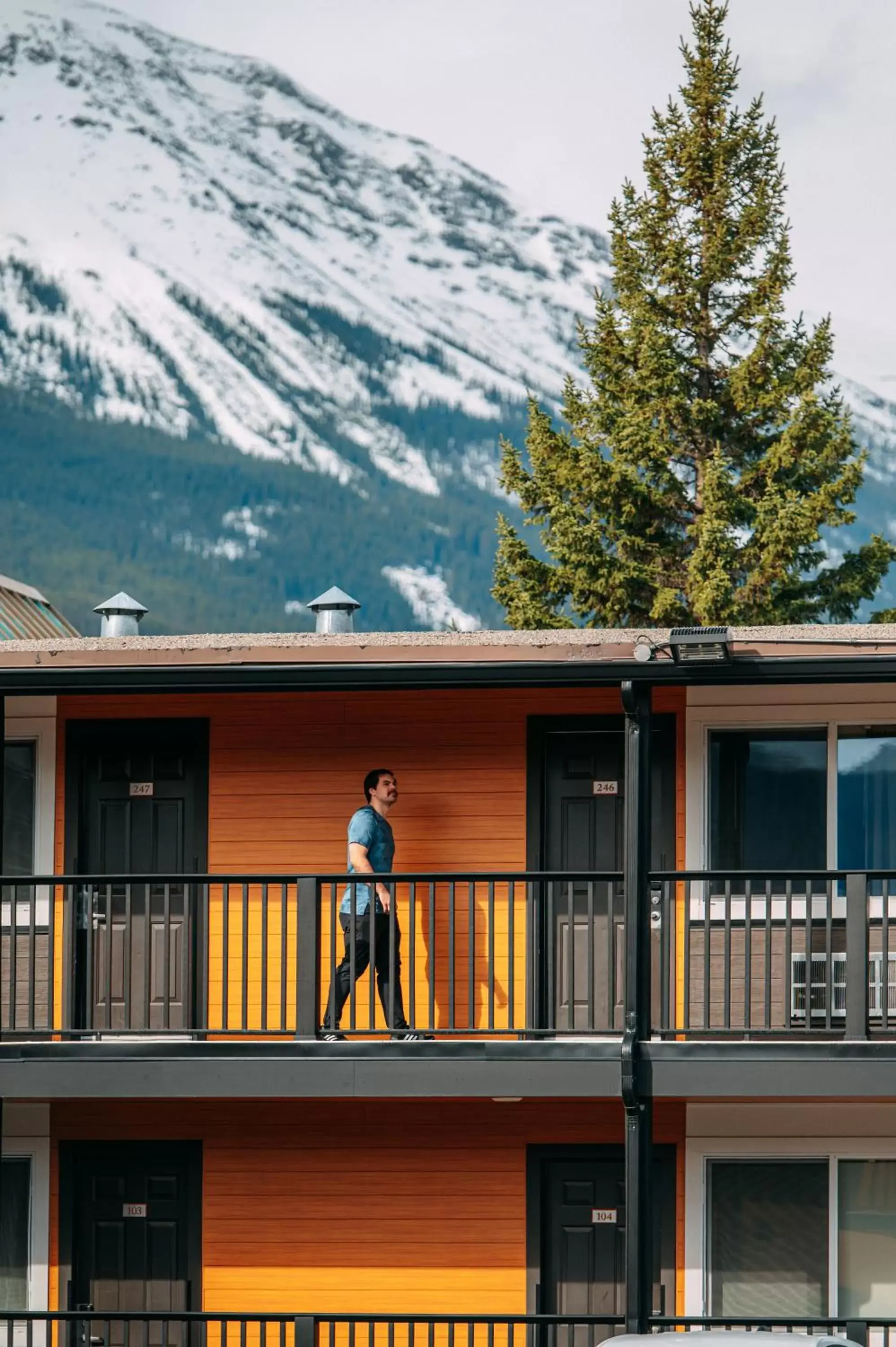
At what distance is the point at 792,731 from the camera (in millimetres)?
14836

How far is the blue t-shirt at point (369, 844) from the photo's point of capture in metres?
14.0

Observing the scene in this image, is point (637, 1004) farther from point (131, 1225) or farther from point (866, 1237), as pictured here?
point (131, 1225)

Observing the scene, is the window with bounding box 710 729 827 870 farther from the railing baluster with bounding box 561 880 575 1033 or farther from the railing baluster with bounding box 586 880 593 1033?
the railing baluster with bounding box 586 880 593 1033

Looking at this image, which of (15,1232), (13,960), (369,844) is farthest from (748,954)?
(15,1232)

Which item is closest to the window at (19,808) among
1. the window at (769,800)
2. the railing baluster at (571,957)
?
the railing baluster at (571,957)

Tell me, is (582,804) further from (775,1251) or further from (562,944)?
(775,1251)

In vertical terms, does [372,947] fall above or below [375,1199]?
above

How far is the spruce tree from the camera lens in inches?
1244

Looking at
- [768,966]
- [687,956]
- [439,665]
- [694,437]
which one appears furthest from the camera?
[694,437]

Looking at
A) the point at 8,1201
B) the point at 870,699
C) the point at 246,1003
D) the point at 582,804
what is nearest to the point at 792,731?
the point at 870,699

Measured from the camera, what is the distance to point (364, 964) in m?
14.0

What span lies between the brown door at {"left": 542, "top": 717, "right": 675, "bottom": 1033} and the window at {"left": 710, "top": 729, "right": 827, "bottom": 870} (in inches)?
14.1

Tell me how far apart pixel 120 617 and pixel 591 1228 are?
6.33 metres

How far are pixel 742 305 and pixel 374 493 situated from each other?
150m
